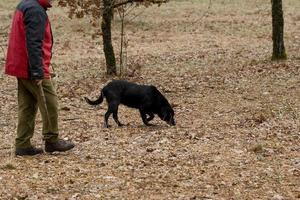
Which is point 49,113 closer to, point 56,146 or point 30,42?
point 56,146

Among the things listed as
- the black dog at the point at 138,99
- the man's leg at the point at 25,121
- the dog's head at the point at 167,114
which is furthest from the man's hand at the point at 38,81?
the dog's head at the point at 167,114

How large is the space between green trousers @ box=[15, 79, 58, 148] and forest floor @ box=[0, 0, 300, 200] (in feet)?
1.06

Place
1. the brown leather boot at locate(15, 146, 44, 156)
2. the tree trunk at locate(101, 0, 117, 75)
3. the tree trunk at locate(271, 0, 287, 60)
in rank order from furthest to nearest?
the tree trunk at locate(271, 0, 287, 60), the tree trunk at locate(101, 0, 117, 75), the brown leather boot at locate(15, 146, 44, 156)

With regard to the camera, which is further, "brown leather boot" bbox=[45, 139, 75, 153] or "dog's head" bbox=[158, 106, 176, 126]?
"dog's head" bbox=[158, 106, 176, 126]

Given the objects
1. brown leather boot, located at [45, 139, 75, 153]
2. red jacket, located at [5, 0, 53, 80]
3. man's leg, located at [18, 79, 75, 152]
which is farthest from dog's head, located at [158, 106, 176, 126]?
red jacket, located at [5, 0, 53, 80]

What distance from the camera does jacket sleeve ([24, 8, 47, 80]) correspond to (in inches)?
306

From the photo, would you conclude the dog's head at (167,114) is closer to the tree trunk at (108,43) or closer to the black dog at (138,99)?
the black dog at (138,99)

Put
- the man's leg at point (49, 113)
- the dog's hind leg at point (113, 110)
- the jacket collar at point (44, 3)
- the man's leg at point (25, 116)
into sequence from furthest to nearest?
the dog's hind leg at point (113, 110) < the man's leg at point (25, 116) < the man's leg at point (49, 113) < the jacket collar at point (44, 3)

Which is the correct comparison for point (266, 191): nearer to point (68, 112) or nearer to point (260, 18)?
point (68, 112)

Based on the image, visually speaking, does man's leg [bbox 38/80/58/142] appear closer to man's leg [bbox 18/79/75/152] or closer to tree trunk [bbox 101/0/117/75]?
man's leg [bbox 18/79/75/152]

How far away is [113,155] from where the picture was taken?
850 cm

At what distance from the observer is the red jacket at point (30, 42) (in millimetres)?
7781

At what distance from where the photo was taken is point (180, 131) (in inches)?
390

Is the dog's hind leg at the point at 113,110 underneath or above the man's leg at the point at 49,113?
underneath
